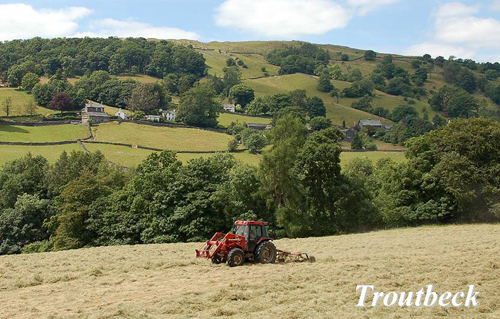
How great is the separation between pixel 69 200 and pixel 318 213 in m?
25.2

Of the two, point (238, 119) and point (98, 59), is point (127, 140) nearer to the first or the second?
point (238, 119)

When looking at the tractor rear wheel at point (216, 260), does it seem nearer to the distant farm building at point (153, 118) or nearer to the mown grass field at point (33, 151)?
the mown grass field at point (33, 151)

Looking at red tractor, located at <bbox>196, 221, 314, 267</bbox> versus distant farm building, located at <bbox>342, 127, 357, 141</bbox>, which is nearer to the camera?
red tractor, located at <bbox>196, 221, 314, 267</bbox>

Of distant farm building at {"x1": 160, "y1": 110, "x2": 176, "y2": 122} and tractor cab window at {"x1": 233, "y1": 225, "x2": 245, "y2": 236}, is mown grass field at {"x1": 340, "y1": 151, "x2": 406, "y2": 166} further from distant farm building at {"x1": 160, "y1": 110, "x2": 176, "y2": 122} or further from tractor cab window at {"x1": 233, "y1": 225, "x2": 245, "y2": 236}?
tractor cab window at {"x1": 233, "y1": 225, "x2": 245, "y2": 236}

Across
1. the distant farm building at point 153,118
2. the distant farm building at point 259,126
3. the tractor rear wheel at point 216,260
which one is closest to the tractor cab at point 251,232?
the tractor rear wheel at point 216,260

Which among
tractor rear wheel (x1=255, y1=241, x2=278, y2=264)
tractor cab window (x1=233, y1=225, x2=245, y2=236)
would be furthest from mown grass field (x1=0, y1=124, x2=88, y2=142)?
tractor rear wheel (x1=255, y1=241, x2=278, y2=264)

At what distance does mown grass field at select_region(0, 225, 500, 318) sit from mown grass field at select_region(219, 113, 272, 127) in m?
101

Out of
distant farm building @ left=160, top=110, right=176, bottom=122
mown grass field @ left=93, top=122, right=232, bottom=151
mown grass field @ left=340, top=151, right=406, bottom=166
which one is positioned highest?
distant farm building @ left=160, top=110, right=176, bottom=122

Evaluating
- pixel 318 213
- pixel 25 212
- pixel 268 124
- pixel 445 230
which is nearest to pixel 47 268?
pixel 318 213

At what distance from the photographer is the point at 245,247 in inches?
954

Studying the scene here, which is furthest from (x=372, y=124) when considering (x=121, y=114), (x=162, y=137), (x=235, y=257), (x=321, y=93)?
(x=235, y=257)

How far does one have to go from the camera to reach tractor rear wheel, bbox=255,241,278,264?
2422 cm

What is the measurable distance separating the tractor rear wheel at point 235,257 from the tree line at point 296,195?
62.6 feet

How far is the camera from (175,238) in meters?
42.9
